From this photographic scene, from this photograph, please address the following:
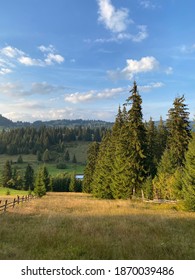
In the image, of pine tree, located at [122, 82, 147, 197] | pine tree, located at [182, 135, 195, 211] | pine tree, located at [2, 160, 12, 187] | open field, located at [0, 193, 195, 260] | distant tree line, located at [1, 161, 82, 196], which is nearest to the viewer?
open field, located at [0, 193, 195, 260]

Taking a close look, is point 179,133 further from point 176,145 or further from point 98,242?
point 98,242

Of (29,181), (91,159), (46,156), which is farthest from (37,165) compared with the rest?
(91,159)

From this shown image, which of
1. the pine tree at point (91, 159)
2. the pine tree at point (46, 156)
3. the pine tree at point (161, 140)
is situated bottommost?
the pine tree at point (46, 156)

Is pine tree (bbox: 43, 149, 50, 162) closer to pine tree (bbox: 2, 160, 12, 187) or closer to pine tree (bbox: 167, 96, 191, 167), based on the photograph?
pine tree (bbox: 2, 160, 12, 187)

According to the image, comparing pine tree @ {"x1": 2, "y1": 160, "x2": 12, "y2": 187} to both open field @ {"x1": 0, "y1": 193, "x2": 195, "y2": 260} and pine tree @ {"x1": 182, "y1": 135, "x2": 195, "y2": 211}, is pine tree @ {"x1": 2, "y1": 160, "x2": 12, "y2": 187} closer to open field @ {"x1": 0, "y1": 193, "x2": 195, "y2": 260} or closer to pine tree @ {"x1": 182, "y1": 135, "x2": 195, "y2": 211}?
pine tree @ {"x1": 182, "y1": 135, "x2": 195, "y2": 211}

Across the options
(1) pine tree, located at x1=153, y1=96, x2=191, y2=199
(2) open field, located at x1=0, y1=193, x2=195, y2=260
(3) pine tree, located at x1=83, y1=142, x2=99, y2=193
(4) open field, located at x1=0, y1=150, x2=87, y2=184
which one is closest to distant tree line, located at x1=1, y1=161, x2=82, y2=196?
(4) open field, located at x1=0, y1=150, x2=87, y2=184

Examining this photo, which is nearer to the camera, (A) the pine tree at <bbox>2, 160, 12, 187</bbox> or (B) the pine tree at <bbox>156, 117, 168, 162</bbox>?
(B) the pine tree at <bbox>156, 117, 168, 162</bbox>

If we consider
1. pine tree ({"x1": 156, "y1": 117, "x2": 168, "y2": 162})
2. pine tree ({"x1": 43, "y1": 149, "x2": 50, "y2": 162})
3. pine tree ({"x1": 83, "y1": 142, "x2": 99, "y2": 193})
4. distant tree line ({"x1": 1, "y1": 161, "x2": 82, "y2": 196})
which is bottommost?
distant tree line ({"x1": 1, "y1": 161, "x2": 82, "y2": 196})

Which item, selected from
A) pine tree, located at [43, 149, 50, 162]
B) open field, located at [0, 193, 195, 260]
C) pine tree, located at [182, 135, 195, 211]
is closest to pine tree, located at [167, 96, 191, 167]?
pine tree, located at [182, 135, 195, 211]

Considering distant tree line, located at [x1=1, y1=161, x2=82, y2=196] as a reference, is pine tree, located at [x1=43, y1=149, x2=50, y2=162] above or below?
above

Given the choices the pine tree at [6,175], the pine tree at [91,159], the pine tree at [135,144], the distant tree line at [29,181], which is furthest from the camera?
the pine tree at [6,175]

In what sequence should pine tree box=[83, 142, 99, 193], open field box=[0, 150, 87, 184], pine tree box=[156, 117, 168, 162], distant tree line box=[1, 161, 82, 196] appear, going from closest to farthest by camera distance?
pine tree box=[156, 117, 168, 162] → pine tree box=[83, 142, 99, 193] → distant tree line box=[1, 161, 82, 196] → open field box=[0, 150, 87, 184]

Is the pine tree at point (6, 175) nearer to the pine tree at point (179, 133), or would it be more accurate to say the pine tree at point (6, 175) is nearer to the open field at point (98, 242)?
the pine tree at point (179, 133)

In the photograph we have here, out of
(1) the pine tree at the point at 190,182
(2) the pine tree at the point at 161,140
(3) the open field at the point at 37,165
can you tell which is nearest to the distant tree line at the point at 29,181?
(3) the open field at the point at 37,165
